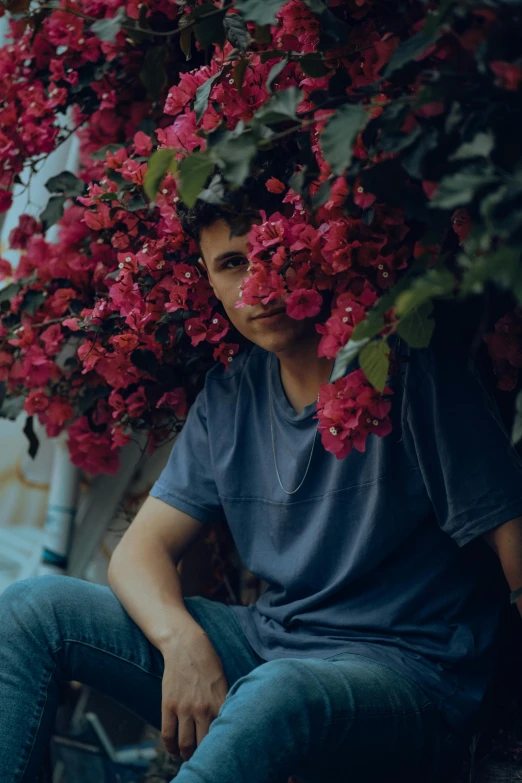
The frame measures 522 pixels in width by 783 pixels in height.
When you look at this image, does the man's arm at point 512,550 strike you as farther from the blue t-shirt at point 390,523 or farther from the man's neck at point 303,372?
the man's neck at point 303,372

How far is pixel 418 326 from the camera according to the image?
102 centimetres

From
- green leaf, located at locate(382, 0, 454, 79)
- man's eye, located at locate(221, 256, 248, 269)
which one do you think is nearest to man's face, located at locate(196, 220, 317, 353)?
man's eye, located at locate(221, 256, 248, 269)

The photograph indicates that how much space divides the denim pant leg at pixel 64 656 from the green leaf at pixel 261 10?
39.8 inches

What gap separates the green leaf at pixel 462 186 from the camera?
818 mm

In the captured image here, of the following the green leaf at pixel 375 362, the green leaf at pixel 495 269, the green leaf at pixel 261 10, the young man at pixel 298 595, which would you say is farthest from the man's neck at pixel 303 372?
the green leaf at pixel 495 269

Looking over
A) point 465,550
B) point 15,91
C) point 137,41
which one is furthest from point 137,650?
point 15,91

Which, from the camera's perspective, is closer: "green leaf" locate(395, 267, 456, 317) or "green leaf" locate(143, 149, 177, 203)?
"green leaf" locate(395, 267, 456, 317)

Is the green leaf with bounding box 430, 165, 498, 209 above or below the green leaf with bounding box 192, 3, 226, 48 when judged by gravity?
below

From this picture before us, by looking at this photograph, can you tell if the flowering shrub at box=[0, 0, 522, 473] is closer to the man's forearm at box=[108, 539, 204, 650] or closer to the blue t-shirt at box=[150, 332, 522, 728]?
the blue t-shirt at box=[150, 332, 522, 728]

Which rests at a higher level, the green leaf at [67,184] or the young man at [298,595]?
the green leaf at [67,184]

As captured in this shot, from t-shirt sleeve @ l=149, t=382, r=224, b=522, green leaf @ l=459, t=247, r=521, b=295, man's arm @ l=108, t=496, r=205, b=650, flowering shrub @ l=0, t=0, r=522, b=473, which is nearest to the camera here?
green leaf @ l=459, t=247, r=521, b=295

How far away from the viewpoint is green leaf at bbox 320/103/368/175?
2.99 feet

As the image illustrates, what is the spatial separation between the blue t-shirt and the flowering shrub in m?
0.10

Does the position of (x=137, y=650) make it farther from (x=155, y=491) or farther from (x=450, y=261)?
(x=450, y=261)
